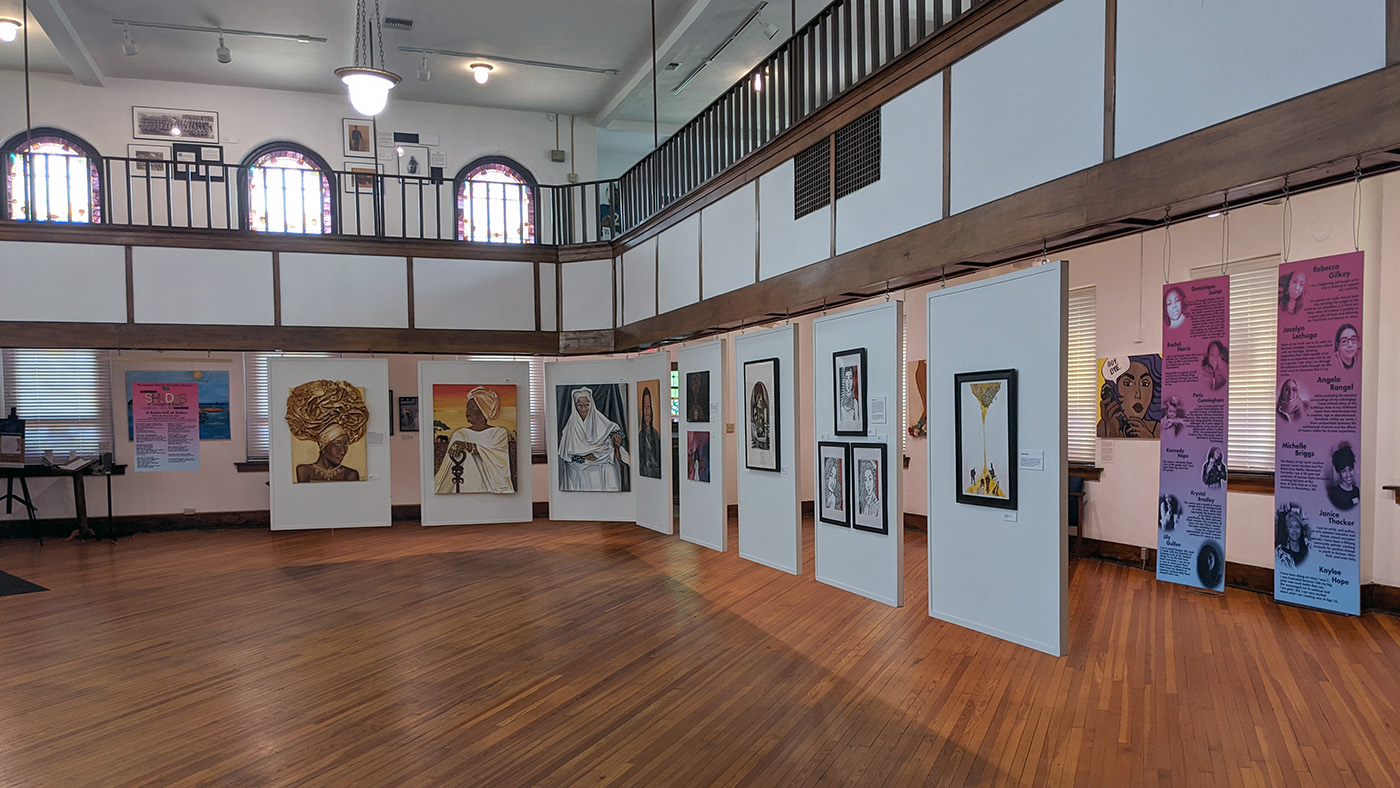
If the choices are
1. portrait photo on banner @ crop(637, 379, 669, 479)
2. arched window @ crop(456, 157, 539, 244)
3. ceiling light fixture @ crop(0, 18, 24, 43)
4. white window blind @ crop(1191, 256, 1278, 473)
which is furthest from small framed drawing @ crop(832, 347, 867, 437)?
ceiling light fixture @ crop(0, 18, 24, 43)

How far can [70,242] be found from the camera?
10.4 m

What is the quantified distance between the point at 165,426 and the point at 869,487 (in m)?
11.3

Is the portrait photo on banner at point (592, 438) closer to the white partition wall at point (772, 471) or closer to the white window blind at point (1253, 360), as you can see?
the white partition wall at point (772, 471)

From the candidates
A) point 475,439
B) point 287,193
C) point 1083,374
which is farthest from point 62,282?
point 1083,374

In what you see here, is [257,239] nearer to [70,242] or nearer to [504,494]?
[70,242]

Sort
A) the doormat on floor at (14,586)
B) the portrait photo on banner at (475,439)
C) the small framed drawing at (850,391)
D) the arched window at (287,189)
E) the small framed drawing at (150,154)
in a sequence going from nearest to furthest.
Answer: the small framed drawing at (850,391)
the doormat on floor at (14,586)
the portrait photo on banner at (475,439)
the small framed drawing at (150,154)
the arched window at (287,189)

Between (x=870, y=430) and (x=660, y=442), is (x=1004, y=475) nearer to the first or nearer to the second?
(x=870, y=430)

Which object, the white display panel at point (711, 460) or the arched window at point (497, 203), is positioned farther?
the arched window at point (497, 203)

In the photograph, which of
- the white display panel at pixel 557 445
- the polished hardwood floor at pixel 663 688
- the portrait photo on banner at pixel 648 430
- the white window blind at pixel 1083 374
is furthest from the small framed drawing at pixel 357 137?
the white window blind at pixel 1083 374

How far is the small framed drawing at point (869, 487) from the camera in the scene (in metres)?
6.07

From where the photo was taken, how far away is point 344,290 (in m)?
11.3

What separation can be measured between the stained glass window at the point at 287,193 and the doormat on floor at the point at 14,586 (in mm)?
6319

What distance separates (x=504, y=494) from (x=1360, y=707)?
30.7 ft

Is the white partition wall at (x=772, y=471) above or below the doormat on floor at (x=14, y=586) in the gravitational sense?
above
